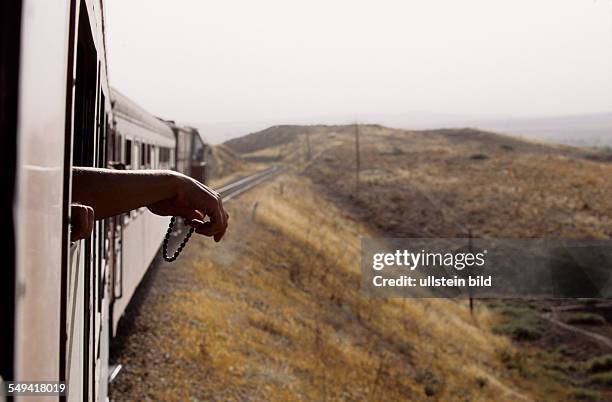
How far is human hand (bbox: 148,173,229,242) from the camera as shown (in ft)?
7.43

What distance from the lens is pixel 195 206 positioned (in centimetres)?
232

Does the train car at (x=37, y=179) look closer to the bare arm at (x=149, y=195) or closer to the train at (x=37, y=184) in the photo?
the train at (x=37, y=184)

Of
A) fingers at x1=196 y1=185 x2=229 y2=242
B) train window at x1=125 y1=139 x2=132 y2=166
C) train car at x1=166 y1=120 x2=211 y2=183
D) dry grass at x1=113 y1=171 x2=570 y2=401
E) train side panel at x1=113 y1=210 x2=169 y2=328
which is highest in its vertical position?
train car at x1=166 y1=120 x2=211 y2=183

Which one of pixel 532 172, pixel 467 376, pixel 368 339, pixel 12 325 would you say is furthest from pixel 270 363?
pixel 532 172

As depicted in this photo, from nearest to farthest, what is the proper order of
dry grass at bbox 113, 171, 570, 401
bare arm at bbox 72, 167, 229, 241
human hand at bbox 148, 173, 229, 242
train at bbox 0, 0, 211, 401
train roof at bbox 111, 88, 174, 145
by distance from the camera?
train at bbox 0, 0, 211, 401, bare arm at bbox 72, 167, 229, 241, human hand at bbox 148, 173, 229, 242, train roof at bbox 111, 88, 174, 145, dry grass at bbox 113, 171, 570, 401

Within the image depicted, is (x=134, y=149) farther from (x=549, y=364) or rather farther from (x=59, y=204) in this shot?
(x=549, y=364)

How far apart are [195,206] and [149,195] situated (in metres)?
0.23

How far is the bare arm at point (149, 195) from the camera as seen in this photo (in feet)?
6.57

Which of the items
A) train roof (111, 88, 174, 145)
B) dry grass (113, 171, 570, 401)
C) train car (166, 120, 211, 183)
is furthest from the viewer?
train car (166, 120, 211, 183)

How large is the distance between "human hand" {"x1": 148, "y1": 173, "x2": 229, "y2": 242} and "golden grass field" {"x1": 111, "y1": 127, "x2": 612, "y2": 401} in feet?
22.7

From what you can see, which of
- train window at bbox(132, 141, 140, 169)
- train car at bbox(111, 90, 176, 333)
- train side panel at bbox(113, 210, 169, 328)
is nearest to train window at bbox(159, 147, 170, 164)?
train car at bbox(111, 90, 176, 333)

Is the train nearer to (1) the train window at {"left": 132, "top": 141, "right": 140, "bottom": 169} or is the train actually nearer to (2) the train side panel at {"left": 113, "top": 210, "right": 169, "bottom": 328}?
(1) the train window at {"left": 132, "top": 141, "right": 140, "bottom": 169}

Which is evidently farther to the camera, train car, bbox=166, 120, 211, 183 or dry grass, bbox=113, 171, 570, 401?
train car, bbox=166, 120, 211, 183

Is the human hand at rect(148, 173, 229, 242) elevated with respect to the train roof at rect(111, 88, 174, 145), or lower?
lower
